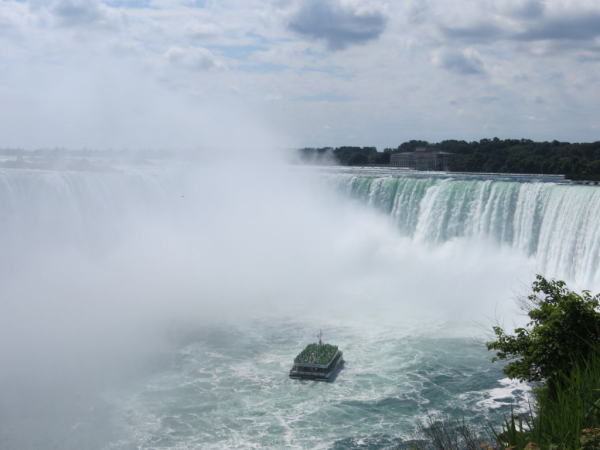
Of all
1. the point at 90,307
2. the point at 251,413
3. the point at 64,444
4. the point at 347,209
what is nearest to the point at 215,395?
the point at 251,413

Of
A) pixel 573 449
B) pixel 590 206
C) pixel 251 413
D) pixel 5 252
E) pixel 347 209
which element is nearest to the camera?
pixel 573 449

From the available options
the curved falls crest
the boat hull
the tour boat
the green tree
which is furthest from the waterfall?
the green tree

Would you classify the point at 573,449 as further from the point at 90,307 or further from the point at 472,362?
the point at 90,307

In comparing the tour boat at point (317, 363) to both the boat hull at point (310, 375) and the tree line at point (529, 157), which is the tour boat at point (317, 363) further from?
the tree line at point (529, 157)

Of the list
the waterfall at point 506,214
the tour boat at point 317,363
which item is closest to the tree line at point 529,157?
the waterfall at point 506,214

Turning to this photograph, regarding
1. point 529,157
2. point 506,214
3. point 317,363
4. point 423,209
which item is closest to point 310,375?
point 317,363

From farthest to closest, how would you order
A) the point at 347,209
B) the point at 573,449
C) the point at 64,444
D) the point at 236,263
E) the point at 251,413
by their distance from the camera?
the point at 347,209, the point at 236,263, the point at 251,413, the point at 64,444, the point at 573,449
